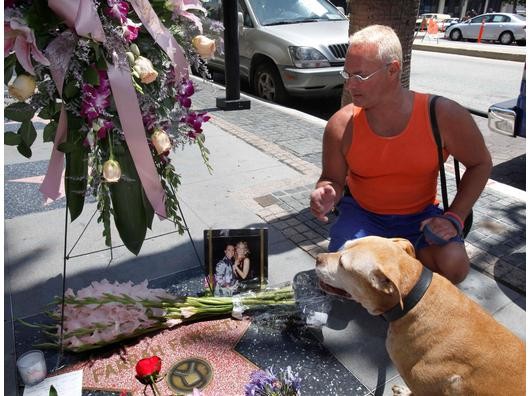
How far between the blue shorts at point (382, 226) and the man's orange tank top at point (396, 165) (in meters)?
0.04

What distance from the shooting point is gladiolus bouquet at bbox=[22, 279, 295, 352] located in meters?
2.32

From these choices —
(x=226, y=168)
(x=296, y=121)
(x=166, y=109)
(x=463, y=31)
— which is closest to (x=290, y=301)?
(x=166, y=109)

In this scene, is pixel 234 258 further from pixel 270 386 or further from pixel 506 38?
pixel 506 38

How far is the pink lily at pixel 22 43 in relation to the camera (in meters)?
1.65

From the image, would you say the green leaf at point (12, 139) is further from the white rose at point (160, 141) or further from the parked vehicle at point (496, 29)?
the parked vehicle at point (496, 29)

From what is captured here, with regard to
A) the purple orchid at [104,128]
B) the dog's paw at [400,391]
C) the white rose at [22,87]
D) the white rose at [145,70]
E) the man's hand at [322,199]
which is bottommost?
the dog's paw at [400,391]

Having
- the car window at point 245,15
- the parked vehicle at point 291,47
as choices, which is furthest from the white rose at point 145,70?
the car window at point 245,15

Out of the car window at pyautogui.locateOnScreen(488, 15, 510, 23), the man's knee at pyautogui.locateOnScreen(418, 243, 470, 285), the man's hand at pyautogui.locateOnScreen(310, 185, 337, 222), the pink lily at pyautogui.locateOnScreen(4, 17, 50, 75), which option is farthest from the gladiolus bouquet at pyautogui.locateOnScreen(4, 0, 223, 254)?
the car window at pyautogui.locateOnScreen(488, 15, 510, 23)

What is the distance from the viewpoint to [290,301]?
8.74ft

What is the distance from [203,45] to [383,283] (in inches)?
52.5

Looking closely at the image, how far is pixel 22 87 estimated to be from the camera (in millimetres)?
1761

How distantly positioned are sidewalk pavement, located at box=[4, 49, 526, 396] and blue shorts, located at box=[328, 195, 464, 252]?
45cm

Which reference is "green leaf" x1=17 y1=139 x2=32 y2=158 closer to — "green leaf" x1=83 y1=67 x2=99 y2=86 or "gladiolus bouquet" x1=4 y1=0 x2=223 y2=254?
"gladiolus bouquet" x1=4 y1=0 x2=223 y2=254

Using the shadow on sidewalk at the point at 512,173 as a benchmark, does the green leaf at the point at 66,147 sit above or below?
above
